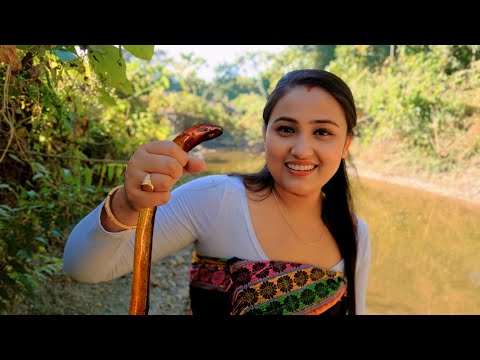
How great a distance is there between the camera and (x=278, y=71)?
14.5m

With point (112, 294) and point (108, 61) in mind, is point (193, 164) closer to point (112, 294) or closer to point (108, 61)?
point (108, 61)

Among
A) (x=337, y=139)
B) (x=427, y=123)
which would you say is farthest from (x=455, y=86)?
(x=337, y=139)

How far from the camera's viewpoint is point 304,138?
0.97 metres

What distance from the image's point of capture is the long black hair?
3.41 feet

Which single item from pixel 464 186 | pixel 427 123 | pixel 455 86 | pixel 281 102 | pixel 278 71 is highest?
pixel 278 71

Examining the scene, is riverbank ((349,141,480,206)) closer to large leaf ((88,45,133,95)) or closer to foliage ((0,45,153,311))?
foliage ((0,45,153,311))

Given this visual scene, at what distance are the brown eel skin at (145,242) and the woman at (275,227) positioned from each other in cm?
24

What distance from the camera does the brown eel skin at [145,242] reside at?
0.62m

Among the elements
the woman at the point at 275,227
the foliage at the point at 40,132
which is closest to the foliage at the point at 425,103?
the foliage at the point at 40,132

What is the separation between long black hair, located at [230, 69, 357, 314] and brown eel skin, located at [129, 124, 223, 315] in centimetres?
46

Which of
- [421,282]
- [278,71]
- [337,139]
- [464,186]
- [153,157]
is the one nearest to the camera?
[153,157]

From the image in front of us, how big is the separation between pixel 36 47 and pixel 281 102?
1.89ft

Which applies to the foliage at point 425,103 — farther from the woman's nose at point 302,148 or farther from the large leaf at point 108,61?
the large leaf at point 108,61
